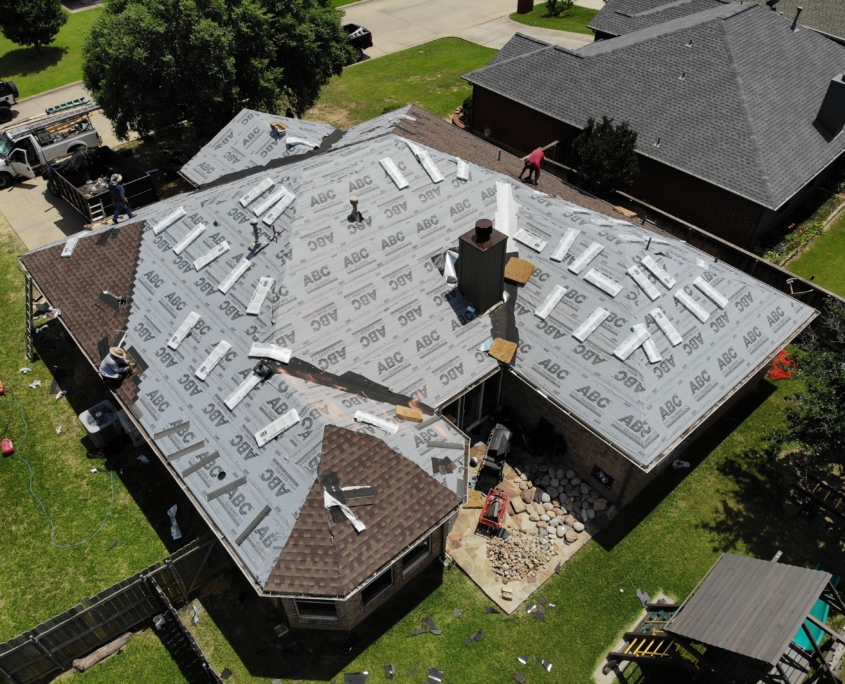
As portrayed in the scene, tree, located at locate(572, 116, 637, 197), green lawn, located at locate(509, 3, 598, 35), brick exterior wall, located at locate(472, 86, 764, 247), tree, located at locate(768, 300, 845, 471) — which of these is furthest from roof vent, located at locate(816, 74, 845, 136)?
green lawn, located at locate(509, 3, 598, 35)

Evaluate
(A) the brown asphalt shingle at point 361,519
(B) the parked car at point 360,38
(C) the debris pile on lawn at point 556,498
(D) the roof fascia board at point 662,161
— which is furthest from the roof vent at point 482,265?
(B) the parked car at point 360,38

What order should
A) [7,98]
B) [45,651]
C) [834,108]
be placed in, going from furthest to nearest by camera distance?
[7,98]
[834,108]
[45,651]

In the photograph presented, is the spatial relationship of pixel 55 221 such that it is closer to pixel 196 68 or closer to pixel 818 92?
pixel 196 68

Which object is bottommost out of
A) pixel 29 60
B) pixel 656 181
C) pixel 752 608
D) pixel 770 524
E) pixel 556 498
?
pixel 770 524

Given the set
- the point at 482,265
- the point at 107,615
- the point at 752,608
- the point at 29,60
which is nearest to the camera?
the point at 752,608

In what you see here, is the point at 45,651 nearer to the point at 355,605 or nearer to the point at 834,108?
the point at 355,605

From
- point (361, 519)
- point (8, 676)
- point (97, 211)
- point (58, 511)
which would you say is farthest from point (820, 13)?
point (8, 676)

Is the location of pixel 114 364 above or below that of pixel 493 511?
above
